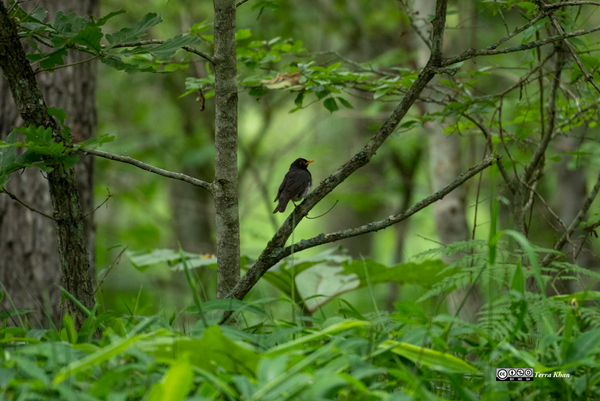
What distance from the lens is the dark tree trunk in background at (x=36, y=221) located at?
3.40 meters

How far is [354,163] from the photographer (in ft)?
6.97

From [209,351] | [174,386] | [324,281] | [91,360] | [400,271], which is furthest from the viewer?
[324,281]

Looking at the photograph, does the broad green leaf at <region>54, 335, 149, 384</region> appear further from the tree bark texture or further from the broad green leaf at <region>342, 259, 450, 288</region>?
the broad green leaf at <region>342, 259, 450, 288</region>

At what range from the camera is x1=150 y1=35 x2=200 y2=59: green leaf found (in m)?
1.82

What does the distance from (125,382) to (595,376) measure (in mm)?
1319

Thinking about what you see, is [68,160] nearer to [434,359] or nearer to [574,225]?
[434,359]

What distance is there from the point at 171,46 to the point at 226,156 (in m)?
0.54

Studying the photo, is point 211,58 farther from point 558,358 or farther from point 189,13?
point 189,13

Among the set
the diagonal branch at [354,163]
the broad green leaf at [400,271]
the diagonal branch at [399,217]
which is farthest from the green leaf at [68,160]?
the broad green leaf at [400,271]

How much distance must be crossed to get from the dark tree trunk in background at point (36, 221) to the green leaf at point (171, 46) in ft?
5.92

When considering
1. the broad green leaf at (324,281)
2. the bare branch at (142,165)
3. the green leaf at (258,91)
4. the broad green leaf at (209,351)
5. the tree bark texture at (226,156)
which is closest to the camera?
the broad green leaf at (209,351)

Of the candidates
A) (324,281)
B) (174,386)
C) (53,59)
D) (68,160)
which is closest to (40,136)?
(68,160)

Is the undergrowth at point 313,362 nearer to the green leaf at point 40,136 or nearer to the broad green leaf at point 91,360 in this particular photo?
the broad green leaf at point 91,360

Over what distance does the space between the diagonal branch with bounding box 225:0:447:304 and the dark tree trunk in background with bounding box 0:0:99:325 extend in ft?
6.50
